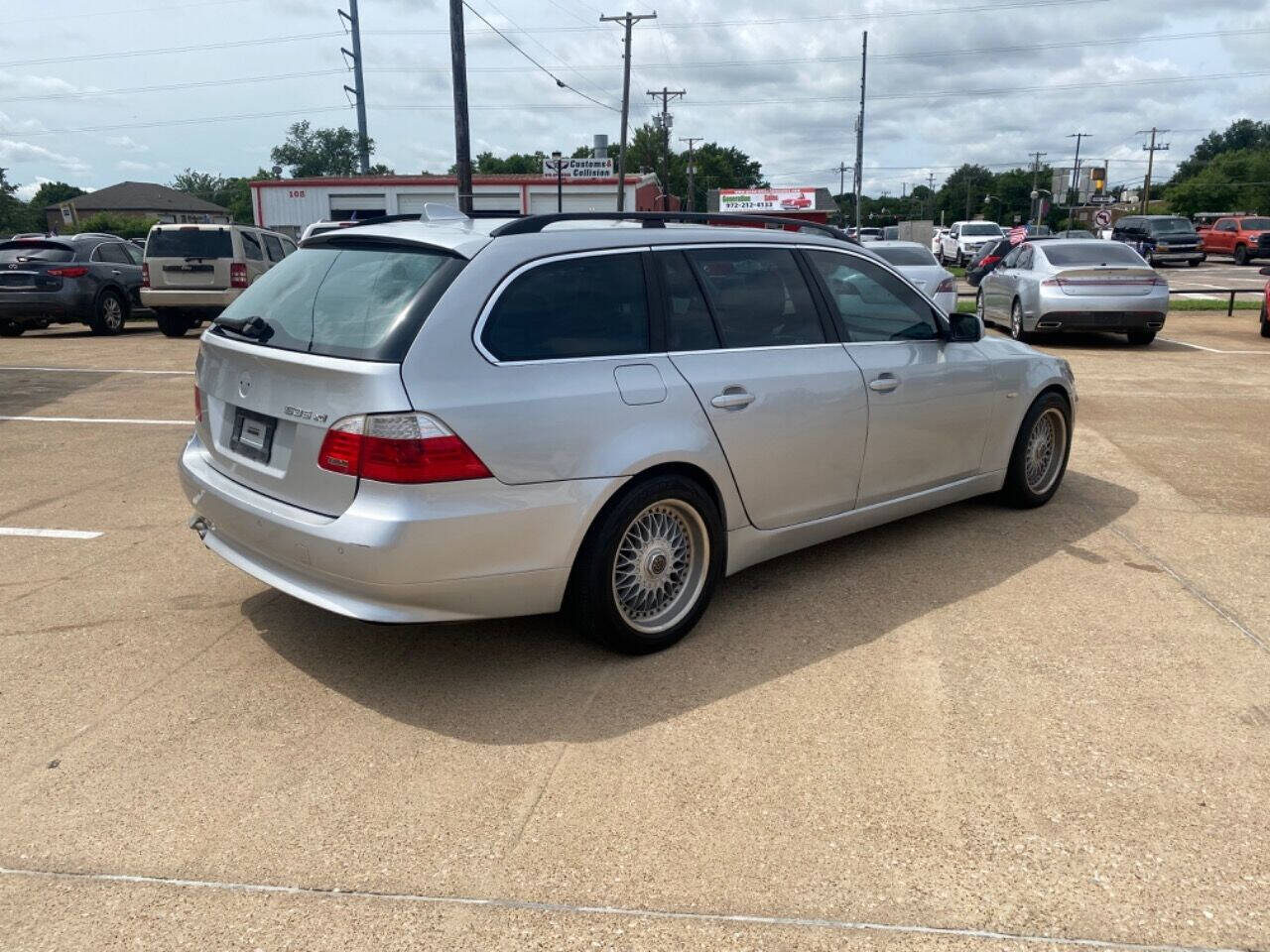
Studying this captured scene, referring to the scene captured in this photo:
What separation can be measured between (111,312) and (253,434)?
49.2ft

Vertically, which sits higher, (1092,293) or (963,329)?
(963,329)

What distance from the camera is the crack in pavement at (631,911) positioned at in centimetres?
250

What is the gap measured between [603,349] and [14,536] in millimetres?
3702

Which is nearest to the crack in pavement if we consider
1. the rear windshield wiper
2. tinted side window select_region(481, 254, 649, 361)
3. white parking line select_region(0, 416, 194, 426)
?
tinted side window select_region(481, 254, 649, 361)

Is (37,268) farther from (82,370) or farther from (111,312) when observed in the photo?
(82,370)

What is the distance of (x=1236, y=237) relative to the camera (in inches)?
1548

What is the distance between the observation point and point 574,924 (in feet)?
8.43

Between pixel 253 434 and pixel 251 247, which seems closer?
pixel 253 434

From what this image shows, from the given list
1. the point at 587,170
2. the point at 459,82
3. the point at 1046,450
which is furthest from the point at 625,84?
the point at 1046,450

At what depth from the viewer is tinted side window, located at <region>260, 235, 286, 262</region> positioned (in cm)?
1742

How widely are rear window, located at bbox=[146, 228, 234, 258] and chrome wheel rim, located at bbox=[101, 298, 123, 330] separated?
1492 mm

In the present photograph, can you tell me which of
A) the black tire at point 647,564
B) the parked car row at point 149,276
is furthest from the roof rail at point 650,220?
the parked car row at point 149,276

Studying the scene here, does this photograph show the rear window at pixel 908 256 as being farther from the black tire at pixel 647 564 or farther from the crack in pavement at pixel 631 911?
the crack in pavement at pixel 631 911

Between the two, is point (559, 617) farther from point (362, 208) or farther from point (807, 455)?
point (362, 208)
